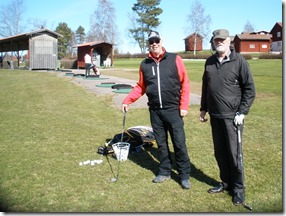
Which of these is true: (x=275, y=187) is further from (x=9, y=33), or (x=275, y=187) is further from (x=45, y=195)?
(x=9, y=33)

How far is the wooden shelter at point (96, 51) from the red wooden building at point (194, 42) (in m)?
34.0

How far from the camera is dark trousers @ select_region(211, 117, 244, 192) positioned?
3.91 metres

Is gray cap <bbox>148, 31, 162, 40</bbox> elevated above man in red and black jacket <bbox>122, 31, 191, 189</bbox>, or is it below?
above

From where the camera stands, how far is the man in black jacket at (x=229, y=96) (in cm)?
377

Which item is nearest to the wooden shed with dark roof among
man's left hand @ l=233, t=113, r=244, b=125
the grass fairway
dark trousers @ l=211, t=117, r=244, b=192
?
the grass fairway

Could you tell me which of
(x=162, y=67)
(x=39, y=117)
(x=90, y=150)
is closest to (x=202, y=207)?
(x=162, y=67)

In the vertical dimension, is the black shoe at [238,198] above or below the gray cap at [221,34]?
below

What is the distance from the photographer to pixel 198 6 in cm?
6269

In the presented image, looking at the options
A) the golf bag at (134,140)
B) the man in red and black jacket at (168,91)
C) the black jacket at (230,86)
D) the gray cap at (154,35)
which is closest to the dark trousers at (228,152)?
the black jacket at (230,86)

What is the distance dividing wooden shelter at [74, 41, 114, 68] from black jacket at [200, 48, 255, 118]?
31.0 meters

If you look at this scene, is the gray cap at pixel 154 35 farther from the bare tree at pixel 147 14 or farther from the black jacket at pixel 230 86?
the bare tree at pixel 147 14

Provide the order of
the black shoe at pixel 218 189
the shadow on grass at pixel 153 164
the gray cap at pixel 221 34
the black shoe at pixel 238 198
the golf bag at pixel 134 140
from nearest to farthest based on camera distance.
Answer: the gray cap at pixel 221 34, the black shoe at pixel 238 198, the black shoe at pixel 218 189, the shadow on grass at pixel 153 164, the golf bag at pixel 134 140

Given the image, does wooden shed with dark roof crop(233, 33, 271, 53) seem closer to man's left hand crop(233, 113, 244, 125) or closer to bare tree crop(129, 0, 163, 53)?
bare tree crop(129, 0, 163, 53)

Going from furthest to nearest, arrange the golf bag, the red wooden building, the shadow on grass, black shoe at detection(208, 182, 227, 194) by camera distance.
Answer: the red wooden building → the golf bag → the shadow on grass → black shoe at detection(208, 182, 227, 194)
